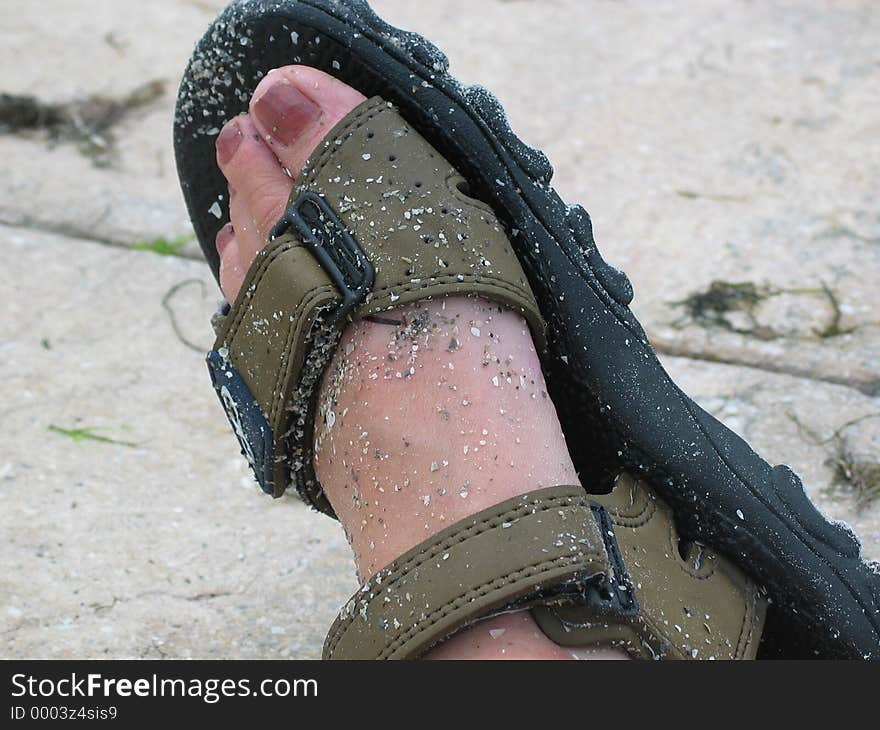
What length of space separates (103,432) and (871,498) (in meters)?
0.99

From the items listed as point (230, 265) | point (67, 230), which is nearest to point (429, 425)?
point (230, 265)

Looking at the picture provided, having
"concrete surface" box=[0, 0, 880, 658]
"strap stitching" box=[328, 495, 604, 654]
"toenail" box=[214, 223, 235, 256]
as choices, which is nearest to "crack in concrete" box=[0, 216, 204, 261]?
"concrete surface" box=[0, 0, 880, 658]

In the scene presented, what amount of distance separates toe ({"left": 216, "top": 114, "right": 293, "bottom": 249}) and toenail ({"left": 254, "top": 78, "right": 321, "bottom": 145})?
0.05 m

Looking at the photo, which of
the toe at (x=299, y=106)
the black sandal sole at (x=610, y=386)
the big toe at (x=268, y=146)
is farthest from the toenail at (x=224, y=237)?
the black sandal sole at (x=610, y=386)

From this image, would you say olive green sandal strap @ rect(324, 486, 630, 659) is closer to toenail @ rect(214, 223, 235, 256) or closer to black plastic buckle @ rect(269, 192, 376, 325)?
black plastic buckle @ rect(269, 192, 376, 325)

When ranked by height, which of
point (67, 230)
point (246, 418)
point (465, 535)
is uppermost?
point (465, 535)

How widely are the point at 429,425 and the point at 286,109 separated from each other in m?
0.40

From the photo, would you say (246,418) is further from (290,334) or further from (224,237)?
(224,237)

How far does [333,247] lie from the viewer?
1.17 metres

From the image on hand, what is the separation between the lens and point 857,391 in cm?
162

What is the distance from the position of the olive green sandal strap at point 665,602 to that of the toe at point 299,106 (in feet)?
1.61

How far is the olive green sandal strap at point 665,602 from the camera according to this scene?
1042 millimetres

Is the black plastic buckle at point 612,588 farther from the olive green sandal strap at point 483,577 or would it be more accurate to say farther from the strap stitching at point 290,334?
the strap stitching at point 290,334

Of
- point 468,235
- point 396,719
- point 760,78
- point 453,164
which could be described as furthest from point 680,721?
point 760,78
